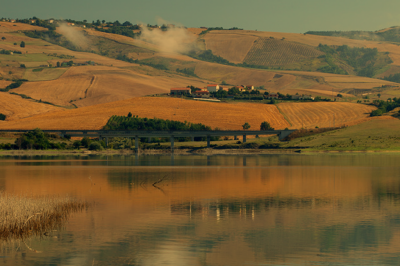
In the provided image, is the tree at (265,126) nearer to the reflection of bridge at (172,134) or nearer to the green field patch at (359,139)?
the reflection of bridge at (172,134)

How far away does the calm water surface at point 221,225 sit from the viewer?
1067 inches

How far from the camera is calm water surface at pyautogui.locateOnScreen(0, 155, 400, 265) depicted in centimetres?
2709

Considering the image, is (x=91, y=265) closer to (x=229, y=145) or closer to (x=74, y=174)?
(x=74, y=174)

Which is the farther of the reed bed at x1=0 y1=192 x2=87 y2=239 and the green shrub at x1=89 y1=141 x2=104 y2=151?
the green shrub at x1=89 y1=141 x2=104 y2=151

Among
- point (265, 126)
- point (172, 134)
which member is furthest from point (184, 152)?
point (265, 126)

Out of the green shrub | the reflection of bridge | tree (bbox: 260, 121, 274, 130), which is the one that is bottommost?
the green shrub

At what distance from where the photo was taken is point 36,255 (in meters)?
27.4

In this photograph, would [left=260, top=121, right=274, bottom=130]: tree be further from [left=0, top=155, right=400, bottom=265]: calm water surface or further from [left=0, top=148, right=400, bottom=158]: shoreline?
[left=0, top=155, right=400, bottom=265]: calm water surface

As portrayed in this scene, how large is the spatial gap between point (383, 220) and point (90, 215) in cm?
2212

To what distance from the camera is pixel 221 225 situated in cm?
3544

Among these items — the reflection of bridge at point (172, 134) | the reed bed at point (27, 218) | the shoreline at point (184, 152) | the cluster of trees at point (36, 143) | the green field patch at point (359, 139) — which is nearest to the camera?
the reed bed at point (27, 218)

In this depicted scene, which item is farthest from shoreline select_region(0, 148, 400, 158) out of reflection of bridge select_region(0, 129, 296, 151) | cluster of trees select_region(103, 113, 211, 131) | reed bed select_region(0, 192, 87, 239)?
reed bed select_region(0, 192, 87, 239)

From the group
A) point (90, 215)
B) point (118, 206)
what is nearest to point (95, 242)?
point (90, 215)

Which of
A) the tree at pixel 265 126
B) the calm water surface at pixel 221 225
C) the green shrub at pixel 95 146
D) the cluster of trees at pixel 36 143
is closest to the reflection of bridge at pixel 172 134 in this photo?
the green shrub at pixel 95 146
